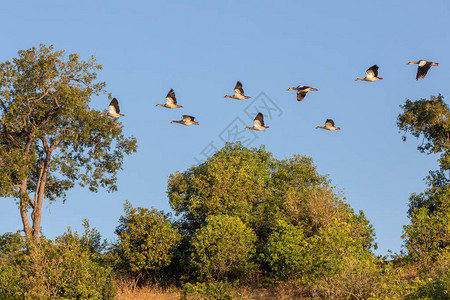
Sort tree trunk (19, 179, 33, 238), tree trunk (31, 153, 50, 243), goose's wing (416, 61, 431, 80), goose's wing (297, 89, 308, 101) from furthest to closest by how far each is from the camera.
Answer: tree trunk (31, 153, 50, 243)
tree trunk (19, 179, 33, 238)
goose's wing (297, 89, 308, 101)
goose's wing (416, 61, 431, 80)

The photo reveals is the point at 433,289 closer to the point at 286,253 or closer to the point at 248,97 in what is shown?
the point at 286,253

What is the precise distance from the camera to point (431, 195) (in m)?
35.2

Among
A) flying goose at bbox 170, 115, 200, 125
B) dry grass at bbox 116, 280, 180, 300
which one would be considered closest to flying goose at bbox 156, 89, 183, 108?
flying goose at bbox 170, 115, 200, 125

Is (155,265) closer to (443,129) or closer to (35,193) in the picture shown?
(35,193)

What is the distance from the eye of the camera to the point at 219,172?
114 feet

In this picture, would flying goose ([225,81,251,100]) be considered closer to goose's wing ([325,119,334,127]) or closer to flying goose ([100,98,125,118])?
goose's wing ([325,119,334,127])

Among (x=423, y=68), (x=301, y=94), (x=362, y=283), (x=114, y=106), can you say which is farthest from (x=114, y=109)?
(x=362, y=283)

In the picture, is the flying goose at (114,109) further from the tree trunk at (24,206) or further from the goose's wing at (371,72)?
the goose's wing at (371,72)

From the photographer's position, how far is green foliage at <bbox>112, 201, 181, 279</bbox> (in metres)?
30.5

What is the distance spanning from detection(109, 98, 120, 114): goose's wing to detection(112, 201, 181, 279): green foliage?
590cm

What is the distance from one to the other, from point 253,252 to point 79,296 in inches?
366

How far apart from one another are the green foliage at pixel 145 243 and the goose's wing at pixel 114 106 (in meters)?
5.90

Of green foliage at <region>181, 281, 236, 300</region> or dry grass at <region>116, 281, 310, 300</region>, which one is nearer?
green foliage at <region>181, 281, 236, 300</region>

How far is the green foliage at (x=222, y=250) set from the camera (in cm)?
2869
